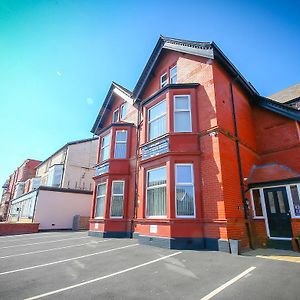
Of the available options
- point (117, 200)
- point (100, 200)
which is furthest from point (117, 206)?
point (100, 200)

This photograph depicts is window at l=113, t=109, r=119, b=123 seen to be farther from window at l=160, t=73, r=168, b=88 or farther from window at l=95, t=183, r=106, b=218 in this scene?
window at l=95, t=183, r=106, b=218

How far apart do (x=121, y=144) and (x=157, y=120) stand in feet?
13.7

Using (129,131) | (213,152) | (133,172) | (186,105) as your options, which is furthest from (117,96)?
(213,152)

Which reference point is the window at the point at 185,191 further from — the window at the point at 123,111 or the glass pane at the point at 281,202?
the window at the point at 123,111

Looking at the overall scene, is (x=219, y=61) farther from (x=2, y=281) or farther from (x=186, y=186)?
(x=2, y=281)

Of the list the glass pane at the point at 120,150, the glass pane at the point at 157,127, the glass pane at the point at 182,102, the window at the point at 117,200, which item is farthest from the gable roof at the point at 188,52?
the window at the point at 117,200

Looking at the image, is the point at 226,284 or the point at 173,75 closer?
the point at 226,284

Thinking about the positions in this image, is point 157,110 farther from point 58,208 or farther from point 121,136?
point 58,208

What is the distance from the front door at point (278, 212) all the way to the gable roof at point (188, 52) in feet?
22.2

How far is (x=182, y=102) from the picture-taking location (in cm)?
1109

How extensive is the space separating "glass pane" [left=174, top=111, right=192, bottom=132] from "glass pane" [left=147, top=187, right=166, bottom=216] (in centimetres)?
319

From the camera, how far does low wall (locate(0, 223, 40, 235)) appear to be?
1725cm

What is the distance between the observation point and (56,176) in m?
27.3

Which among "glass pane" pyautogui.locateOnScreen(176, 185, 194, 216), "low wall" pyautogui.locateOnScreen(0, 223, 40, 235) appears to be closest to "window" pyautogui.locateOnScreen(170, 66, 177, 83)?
"glass pane" pyautogui.locateOnScreen(176, 185, 194, 216)
